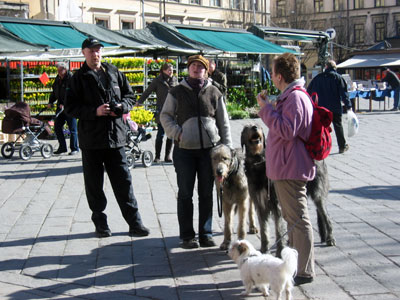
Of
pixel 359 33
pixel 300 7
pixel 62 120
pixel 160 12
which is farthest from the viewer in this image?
pixel 359 33

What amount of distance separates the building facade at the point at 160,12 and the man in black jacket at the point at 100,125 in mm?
28513

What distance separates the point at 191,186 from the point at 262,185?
843 mm

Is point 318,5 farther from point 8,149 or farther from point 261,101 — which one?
point 261,101

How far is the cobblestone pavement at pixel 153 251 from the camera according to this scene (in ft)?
15.3

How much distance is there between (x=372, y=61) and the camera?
1655 inches

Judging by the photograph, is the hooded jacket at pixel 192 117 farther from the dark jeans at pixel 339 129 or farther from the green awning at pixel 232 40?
the green awning at pixel 232 40

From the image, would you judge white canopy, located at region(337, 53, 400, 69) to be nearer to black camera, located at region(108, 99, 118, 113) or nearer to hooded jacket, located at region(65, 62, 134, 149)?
hooded jacket, located at region(65, 62, 134, 149)

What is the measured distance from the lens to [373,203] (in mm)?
7570

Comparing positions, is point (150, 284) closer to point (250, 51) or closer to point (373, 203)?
point (373, 203)

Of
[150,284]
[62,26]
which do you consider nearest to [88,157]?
[150,284]

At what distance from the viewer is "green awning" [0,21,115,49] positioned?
625 inches

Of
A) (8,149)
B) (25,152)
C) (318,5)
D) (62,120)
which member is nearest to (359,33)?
(318,5)

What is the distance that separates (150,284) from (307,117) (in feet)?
6.20

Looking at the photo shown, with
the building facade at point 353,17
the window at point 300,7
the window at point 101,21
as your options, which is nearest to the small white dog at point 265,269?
the window at point 101,21
